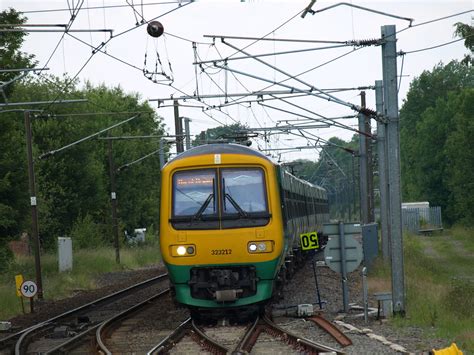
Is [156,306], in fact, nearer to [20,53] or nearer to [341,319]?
[341,319]

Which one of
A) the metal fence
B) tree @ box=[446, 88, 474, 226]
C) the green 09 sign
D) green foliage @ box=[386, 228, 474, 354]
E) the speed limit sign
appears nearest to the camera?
green foliage @ box=[386, 228, 474, 354]

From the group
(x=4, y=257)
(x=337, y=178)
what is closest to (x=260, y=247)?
(x=4, y=257)

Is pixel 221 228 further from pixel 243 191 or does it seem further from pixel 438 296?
pixel 438 296

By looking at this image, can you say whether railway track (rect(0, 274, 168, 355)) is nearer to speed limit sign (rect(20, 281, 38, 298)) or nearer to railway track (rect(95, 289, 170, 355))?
railway track (rect(95, 289, 170, 355))

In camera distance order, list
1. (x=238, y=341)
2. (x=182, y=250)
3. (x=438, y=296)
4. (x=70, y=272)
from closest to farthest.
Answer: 1. (x=238, y=341)
2. (x=182, y=250)
3. (x=438, y=296)
4. (x=70, y=272)

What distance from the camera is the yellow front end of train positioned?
1633cm

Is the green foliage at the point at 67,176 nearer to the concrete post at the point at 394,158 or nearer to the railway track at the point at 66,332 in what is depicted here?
the railway track at the point at 66,332

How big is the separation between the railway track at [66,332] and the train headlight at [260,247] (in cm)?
Result: 308

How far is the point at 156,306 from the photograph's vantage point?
70.9ft

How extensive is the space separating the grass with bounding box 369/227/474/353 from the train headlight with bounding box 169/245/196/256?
3.62 meters

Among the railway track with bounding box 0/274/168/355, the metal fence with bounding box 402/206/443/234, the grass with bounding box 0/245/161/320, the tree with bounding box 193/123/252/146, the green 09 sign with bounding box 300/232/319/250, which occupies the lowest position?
the metal fence with bounding box 402/206/443/234

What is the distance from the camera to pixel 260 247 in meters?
16.4

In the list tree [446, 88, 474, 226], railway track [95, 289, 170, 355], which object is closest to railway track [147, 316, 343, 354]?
railway track [95, 289, 170, 355]

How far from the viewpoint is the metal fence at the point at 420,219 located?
62438 mm
